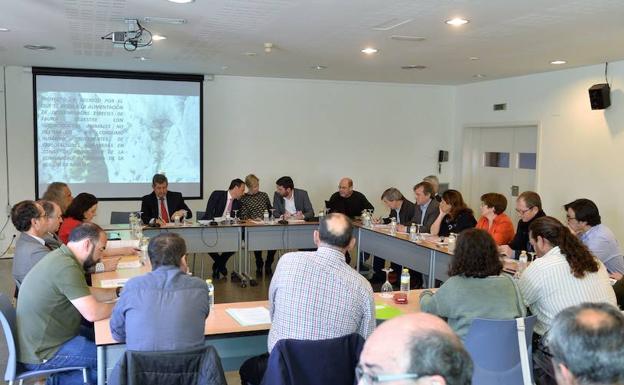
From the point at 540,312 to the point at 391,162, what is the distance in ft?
22.6

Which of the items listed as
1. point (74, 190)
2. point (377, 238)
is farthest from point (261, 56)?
point (74, 190)

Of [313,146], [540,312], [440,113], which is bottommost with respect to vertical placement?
[540,312]

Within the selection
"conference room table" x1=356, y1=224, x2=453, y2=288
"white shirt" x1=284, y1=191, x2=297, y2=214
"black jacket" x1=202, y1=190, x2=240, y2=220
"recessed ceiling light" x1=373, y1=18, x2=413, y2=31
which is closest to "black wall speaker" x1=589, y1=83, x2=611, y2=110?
"conference room table" x1=356, y1=224, x2=453, y2=288

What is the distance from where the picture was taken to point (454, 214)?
19.6 ft

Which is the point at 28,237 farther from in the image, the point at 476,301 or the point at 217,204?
the point at 217,204

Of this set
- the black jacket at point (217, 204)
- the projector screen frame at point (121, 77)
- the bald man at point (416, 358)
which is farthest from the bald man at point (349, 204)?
the bald man at point (416, 358)

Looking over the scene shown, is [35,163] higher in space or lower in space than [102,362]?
higher

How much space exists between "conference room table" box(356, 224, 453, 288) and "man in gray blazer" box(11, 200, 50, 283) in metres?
3.22

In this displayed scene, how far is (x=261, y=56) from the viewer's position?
6.97m

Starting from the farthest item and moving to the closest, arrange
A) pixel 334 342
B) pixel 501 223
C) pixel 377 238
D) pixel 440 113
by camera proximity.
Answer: pixel 440 113 < pixel 377 238 < pixel 501 223 < pixel 334 342

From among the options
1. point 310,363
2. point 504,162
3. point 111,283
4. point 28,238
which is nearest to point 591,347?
point 310,363

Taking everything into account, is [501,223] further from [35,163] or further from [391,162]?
[35,163]

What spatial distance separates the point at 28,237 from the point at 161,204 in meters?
3.29

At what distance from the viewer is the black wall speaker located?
273 inches
